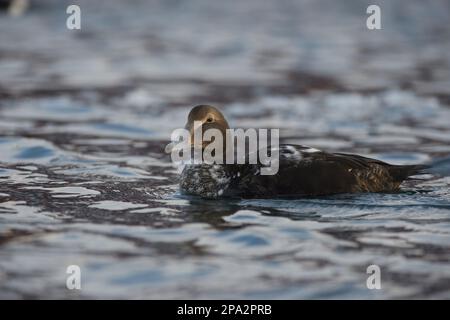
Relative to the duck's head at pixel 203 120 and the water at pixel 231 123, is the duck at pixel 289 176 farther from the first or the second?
the water at pixel 231 123

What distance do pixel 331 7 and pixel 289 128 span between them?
969cm

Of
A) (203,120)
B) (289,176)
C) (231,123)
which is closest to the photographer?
(289,176)

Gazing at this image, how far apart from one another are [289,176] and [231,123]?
4189 millimetres

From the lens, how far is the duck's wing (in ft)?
25.2

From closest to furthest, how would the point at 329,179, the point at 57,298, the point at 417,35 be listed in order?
1. the point at 57,298
2. the point at 329,179
3. the point at 417,35

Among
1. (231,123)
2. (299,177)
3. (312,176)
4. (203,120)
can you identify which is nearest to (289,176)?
(299,177)

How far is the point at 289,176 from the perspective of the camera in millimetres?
7668

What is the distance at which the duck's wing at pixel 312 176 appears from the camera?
7.68 m

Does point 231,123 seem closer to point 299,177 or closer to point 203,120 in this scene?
point 203,120

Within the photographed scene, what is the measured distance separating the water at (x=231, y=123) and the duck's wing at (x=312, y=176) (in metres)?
0.11

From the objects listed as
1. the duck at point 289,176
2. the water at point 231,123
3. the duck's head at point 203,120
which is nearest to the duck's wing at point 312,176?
the duck at point 289,176

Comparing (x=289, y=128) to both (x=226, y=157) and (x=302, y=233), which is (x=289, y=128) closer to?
(x=226, y=157)

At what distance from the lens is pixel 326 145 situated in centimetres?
1048

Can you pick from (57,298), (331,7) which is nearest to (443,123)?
(57,298)
